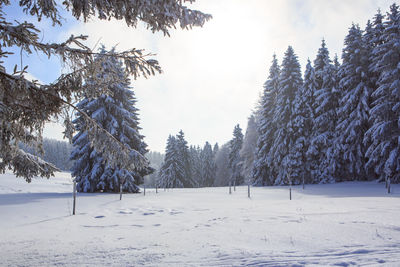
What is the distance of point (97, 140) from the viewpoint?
6.11 meters

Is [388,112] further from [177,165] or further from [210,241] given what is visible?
[177,165]

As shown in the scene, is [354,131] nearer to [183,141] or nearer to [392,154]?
[392,154]

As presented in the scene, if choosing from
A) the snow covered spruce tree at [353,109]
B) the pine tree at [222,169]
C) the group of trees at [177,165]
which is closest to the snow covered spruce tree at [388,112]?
the snow covered spruce tree at [353,109]

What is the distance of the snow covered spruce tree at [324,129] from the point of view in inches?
986

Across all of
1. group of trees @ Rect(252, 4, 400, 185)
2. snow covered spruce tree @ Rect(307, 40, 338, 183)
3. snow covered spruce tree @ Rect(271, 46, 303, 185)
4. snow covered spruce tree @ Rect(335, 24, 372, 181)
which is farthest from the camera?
snow covered spruce tree @ Rect(271, 46, 303, 185)

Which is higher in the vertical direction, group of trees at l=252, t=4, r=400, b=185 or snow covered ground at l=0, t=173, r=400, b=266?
group of trees at l=252, t=4, r=400, b=185

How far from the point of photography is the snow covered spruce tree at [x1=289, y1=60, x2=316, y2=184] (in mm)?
26578

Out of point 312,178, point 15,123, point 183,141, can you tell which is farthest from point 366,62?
point 183,141

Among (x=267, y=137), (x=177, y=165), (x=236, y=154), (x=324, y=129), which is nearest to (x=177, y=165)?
(x=177, y=165)

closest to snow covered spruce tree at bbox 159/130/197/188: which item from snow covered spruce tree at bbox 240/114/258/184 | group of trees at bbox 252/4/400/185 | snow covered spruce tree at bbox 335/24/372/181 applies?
snow covered spruce tree at bbox 240/114/258/184

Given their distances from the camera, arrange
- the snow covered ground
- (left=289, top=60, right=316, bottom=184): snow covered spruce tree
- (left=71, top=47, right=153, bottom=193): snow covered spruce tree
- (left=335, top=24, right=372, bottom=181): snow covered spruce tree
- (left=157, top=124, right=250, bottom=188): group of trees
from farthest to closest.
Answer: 1. (left=157, top=124, right=250, bottom=188): group of trees
2. (left=289, top=60, right=316, bottom=184): snow covered spruce tree
3. (left=335, top=24, right=372, bottom=181): snow covered spruce tree
4. (left=71, top=47, right=153, bottom=193): snow covered spruce tree
5. the snow covered ground

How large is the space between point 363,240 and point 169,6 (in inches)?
222

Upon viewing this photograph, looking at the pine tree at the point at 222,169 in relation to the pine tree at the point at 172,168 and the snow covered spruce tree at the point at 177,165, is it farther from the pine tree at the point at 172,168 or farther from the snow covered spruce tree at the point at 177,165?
the pine tree at the point at 172,168

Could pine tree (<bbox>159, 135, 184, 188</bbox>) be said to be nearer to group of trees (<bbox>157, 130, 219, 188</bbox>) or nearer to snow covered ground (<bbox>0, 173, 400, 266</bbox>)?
group of trees (<bbox>157, 130, 219, 188</bbox>)
